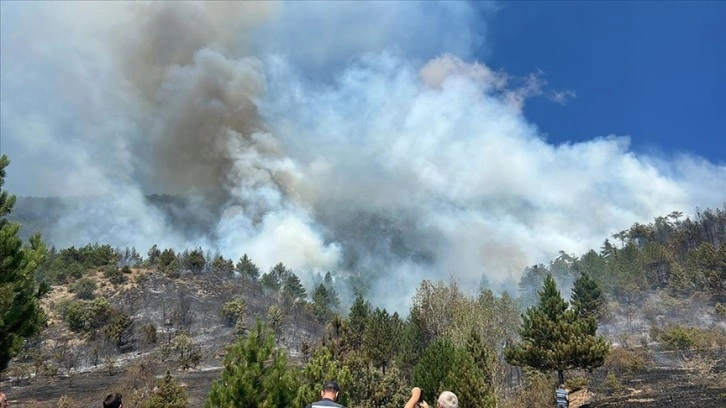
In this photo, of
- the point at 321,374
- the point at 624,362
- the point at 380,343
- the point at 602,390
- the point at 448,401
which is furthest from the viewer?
the point at 380,343

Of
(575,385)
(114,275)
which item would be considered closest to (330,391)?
(575,385)

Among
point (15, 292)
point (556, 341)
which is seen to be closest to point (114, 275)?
point (15, 292)

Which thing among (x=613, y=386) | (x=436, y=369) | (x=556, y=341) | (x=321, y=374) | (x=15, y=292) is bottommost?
(x=613, y=386)

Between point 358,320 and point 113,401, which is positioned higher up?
point 358,320

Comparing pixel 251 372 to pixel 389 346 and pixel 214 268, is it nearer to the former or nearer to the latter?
pixel 389 346

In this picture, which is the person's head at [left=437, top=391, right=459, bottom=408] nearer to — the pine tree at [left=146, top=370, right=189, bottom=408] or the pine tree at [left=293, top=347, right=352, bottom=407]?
the pine tree at [left=293, top=347, right=352, bottom=407]

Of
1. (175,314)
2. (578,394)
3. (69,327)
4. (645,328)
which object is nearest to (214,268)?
(175,314)

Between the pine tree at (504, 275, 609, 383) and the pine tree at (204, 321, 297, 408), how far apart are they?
16817 millimetres

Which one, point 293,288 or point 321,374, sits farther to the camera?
point 293,288

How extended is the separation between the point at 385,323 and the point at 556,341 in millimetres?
22775

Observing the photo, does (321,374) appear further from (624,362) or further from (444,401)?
(624,362)

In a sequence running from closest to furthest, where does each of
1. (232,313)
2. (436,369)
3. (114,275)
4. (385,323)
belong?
(436,369) < (385,323) < (232,313) < (114,275)

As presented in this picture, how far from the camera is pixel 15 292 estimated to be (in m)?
14.5

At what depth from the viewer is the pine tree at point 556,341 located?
21828mm
